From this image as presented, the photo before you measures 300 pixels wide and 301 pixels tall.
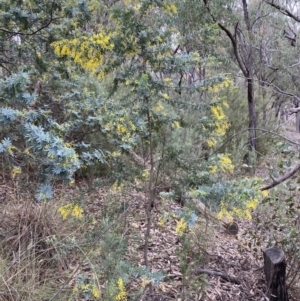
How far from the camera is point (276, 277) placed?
3.21 metres

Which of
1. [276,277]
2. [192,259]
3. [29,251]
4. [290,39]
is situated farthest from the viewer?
[290,39]

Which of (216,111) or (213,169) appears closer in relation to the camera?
(213,169)

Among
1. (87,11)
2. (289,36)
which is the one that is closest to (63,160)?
(87,11)

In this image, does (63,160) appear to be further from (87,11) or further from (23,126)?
(87,11)

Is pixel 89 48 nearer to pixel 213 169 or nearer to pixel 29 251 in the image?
pixel 213 169

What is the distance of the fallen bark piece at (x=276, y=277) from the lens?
3.20 m

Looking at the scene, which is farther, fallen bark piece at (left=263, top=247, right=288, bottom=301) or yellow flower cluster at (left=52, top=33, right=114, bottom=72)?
fallen bark piece at (left=263, top=247, right=288, bottom=301)

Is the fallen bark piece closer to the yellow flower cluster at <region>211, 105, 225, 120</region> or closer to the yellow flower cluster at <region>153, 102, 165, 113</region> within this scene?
the yellow flower cluster at <region>211, 105, 225, 120</region>

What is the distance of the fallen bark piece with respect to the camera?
10.5 feet

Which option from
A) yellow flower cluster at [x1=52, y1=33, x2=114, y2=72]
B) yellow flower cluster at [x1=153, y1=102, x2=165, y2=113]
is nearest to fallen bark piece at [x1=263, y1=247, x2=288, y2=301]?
yellow flower cluster at [x1=153, y1=102, x2=165, y2=113]

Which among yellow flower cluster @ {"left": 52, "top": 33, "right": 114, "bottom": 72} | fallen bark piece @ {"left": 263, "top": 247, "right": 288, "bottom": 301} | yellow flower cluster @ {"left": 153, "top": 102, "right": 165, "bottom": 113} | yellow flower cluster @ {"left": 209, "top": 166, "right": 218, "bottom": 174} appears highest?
yellow flower cluster @ {"left": 52, "top": 33, "right": 114, "bottom": 72}

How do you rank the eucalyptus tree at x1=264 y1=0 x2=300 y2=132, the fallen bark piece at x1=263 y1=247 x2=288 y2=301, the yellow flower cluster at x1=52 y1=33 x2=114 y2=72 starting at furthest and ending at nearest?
the eucalyptus tree at x1=264 y1=0 x2=300 y2=132, the fallen bark piece at x1=263 y1=247 x2=288 y2=301, the yellow flower cluster at x1=52 y1=33 x2=114 y2=72

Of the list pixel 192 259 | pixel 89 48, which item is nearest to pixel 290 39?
pixel 192 259

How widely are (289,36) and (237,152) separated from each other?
6.85 m
